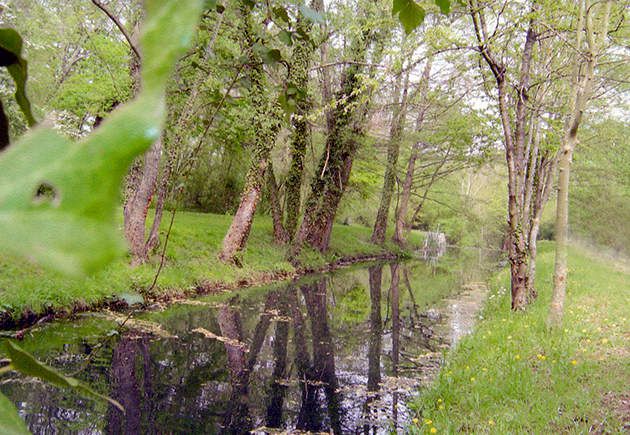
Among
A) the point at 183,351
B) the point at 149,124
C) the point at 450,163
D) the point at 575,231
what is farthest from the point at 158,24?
the point at 575,231

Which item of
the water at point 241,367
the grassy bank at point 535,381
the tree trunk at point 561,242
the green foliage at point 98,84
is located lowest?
the water at point 241,367

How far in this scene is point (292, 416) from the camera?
4.80 meters

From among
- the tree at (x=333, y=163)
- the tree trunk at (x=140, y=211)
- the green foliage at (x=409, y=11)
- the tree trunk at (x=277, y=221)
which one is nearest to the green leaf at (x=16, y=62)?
the green foliage at (x=409, y=11)

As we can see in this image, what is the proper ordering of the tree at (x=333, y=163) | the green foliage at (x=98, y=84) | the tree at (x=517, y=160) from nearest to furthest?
the tree at (x=517, y=160) → the green foliage at (x=98, y=84) → the tree at (x=333, y=163)

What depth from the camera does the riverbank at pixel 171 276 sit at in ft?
20.2

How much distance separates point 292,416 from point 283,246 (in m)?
11.2

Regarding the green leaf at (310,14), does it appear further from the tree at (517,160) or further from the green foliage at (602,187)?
the green foliage at (602,187)

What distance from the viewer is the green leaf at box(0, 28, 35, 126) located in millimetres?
292

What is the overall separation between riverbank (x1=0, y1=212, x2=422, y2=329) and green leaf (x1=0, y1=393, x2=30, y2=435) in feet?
0.77

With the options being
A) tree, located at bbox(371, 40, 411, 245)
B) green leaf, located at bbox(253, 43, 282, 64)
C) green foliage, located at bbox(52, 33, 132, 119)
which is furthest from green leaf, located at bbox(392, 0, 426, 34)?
tree, located at bbox(371, 40, 411, 245)

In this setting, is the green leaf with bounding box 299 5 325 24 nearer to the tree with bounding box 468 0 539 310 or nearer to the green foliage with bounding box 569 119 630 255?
the tree with bounding box 468 0 539 310

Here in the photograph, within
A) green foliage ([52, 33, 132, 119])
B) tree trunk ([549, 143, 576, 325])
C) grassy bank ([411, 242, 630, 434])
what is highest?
green foliage ([52, 33, 132, 119])

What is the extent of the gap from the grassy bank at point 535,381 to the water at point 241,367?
690mm

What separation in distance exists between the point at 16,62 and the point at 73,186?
0.19 m
